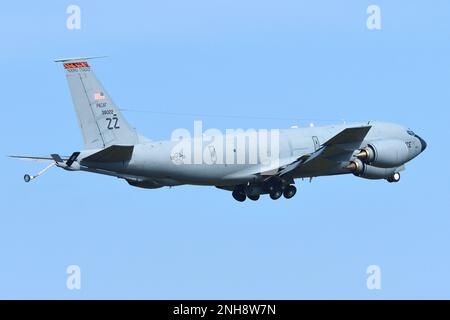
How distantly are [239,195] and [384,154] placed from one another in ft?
30.7

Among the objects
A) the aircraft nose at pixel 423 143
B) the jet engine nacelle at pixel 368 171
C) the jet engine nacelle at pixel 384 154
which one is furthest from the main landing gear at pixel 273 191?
the aircraft nose at pixel 423 143

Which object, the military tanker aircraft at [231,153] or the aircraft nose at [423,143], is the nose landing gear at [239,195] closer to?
the military tanker aircraft at [231,153]

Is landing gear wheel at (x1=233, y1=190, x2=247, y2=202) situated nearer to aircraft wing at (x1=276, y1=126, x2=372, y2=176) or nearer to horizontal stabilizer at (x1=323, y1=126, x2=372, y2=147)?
aircraft wing at (x1=276, y1=126, x2=372, y2=176)

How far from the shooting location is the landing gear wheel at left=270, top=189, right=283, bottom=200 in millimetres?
99750

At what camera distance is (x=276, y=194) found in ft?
327

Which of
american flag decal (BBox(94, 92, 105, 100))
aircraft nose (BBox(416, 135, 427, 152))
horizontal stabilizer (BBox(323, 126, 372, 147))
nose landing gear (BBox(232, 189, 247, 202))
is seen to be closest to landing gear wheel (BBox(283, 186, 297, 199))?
nose landing gear (BBox(232, 189, 247, 202))

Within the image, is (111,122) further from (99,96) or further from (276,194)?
(276,194)

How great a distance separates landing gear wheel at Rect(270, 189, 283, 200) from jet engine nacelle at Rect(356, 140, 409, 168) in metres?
5.40

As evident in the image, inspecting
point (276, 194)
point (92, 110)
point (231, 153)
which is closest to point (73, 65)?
point (92, 110)

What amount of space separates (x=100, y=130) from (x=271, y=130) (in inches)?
487

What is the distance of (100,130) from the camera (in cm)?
9331

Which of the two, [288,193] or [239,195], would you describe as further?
[239,195]

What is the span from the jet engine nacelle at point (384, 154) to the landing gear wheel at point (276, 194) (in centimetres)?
540

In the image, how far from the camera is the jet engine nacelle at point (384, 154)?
3974 inches
